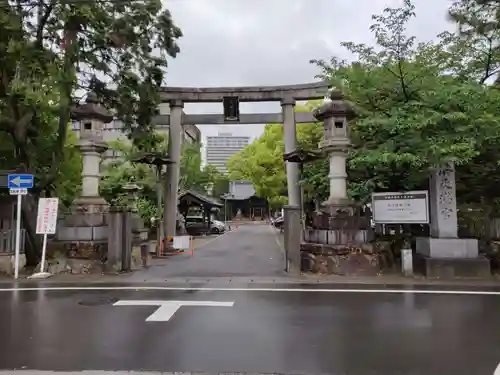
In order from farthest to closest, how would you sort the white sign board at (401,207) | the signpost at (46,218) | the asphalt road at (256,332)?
the signpost at (46,218)
the white sign board at (401,207)
the asphalt road at (256,332)

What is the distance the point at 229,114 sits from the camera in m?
17.9

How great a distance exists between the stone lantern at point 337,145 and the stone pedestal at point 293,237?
1008mm

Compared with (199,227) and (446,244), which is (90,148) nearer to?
(446,244)

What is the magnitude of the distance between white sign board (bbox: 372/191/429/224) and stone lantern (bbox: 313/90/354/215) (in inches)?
31.0

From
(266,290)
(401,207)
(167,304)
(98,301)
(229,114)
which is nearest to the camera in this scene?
(167,304)

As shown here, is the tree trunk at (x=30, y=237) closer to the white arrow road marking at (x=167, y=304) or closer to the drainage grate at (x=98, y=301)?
the drainage grate at (x=98, y=301)

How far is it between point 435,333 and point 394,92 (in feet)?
25.1

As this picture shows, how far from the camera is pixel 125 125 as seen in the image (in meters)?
13.6

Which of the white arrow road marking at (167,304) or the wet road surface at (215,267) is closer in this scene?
the white arrow road marking at (167,304)

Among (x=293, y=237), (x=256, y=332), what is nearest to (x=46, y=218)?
(x=293, y=237)

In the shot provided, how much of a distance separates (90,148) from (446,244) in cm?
1061

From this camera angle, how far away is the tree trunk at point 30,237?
12.0m

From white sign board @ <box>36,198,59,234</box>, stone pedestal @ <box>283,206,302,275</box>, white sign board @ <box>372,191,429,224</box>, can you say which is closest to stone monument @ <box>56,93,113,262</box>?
white sign board @ <box>36,198,59,234</box>

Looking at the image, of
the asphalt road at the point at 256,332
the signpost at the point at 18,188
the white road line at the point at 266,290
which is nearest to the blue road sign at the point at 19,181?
the signpost at the point at 18,188
